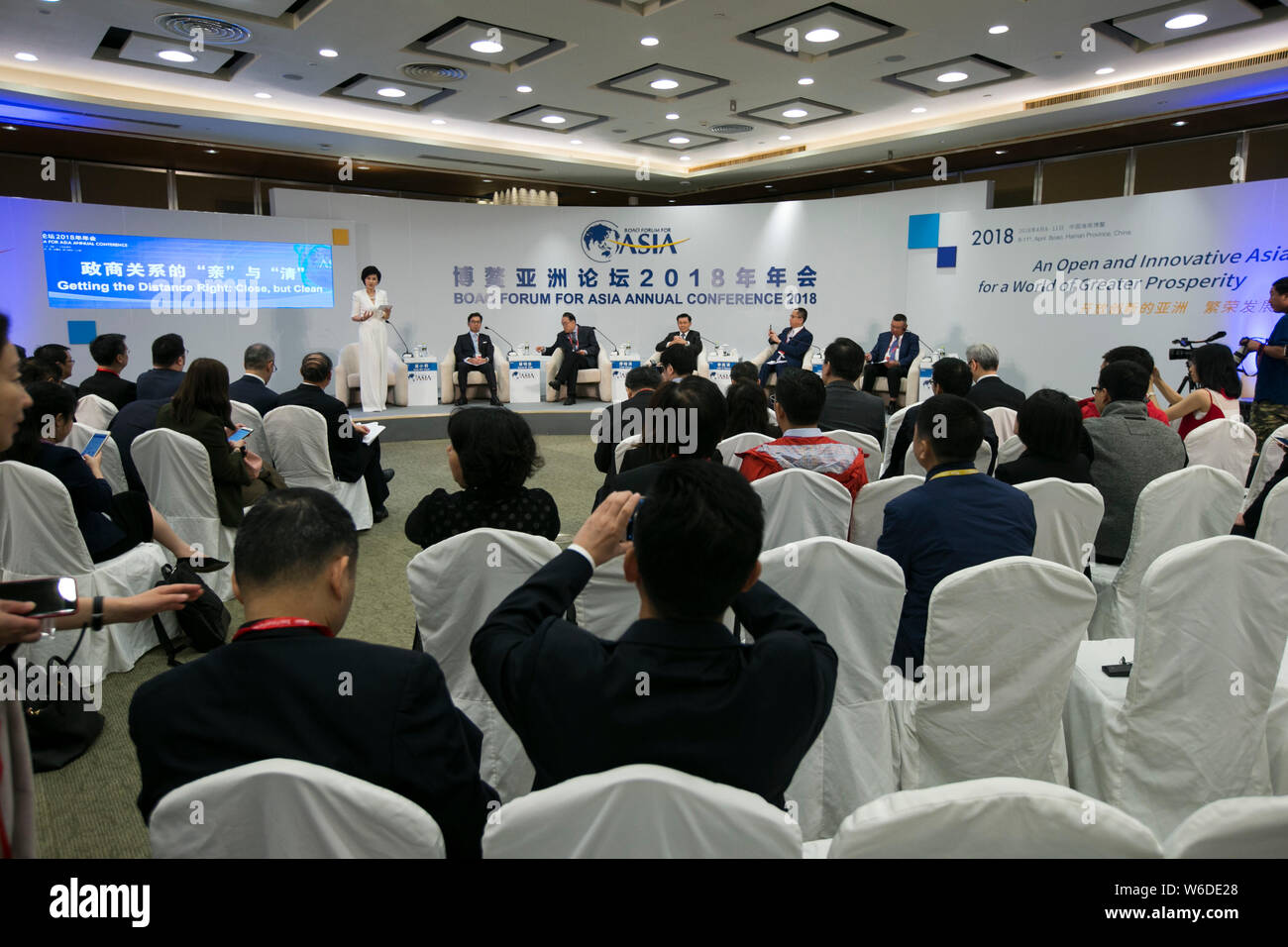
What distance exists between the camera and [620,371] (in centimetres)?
1176

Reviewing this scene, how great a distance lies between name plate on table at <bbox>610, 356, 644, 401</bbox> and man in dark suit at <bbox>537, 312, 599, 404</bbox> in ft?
1.18

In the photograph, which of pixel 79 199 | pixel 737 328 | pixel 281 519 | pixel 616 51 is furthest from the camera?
pixel 737 328

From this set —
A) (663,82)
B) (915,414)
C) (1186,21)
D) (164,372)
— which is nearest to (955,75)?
(1186,21)

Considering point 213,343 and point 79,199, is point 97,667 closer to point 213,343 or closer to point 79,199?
point 213,343

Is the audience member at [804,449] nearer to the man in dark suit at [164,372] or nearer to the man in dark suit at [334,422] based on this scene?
the man in dark suit at [334,422]

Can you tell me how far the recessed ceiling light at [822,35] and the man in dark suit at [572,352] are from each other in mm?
5472

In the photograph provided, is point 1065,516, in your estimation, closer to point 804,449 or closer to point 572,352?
point 804,449

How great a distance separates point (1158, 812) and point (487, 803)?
169 cm

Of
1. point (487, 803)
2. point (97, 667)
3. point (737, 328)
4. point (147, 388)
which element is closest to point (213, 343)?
point (147, 388)

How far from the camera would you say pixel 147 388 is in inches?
213

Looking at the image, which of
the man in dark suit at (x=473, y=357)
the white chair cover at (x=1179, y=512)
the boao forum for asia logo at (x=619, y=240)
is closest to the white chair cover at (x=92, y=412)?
the white chair cover at (x=1179, y=512)

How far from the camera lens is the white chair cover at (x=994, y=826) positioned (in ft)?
3.20

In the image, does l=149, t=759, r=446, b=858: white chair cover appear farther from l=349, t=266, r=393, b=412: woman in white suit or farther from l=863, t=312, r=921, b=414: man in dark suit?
l=863, t=312, r=921, b=414: man in dark suit

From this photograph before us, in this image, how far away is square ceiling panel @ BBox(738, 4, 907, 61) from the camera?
6391mm
